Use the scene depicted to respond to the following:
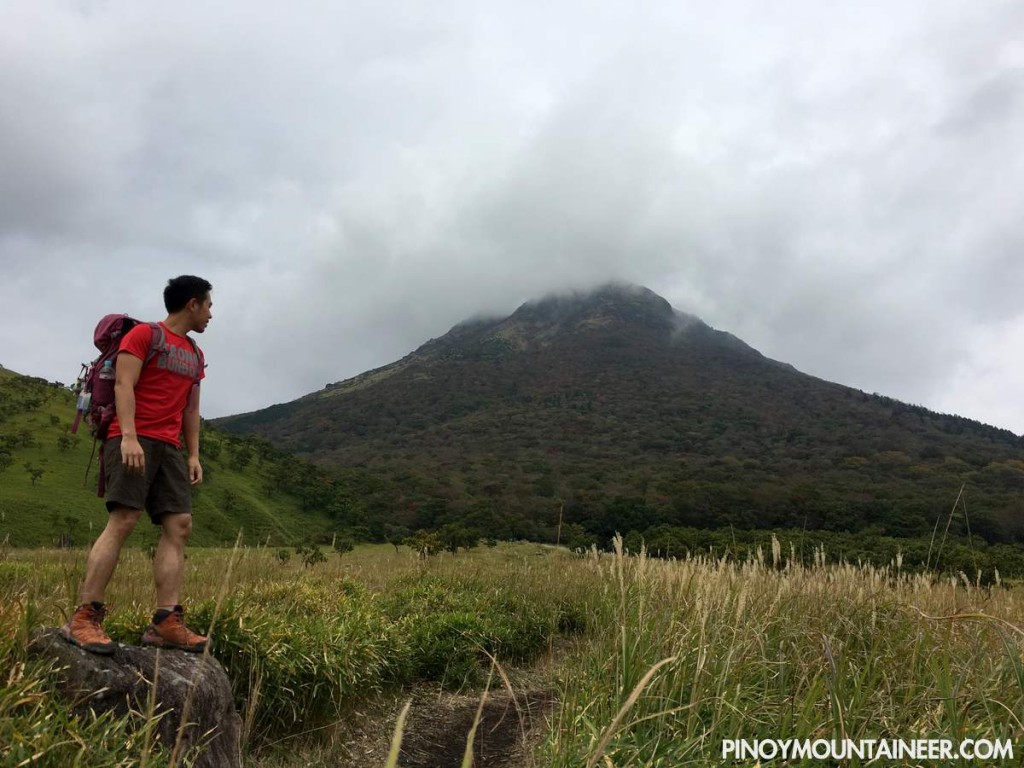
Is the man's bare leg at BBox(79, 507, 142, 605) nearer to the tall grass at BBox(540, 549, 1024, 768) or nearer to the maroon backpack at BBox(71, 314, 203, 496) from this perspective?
the maroon backpack at BBox(71, 314, 203, 496)

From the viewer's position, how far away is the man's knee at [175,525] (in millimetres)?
3574

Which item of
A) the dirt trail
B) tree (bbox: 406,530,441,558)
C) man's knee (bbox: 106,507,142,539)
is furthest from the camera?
tree (bbox: 406,530,441,558)

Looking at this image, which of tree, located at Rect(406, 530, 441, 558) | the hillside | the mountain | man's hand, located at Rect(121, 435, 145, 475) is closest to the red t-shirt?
man's hand, located at Rect(121, 435, 145, 475)

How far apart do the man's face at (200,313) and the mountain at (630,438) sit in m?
8.46

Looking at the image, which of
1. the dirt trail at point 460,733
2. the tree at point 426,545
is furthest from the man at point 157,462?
the tree at point 426,545

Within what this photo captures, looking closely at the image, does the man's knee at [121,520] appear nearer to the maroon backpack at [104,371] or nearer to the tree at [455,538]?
the maroon backpack at [104,371]

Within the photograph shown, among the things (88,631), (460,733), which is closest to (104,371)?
(88,631)

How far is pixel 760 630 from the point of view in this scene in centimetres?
372

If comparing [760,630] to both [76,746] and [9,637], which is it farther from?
[9,637]

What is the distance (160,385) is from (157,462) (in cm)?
46

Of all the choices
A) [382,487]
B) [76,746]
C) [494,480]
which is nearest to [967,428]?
[494,480]

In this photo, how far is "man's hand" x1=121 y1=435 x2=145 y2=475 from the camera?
10.5ft

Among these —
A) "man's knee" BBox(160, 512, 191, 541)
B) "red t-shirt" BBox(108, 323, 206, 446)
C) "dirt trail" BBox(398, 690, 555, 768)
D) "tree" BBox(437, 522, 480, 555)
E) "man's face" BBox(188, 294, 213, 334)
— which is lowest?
"tree" BBox(437, 522, 480, 555)

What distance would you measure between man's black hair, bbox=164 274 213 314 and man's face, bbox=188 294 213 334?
0.10ft
